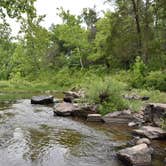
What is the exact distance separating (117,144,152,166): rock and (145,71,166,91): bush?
14.8m

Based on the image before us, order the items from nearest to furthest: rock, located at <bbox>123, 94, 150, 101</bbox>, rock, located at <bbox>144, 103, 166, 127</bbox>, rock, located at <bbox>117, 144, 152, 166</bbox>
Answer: rock, located at <bbox>117, 144, 152, 166</bbox> → rock, located at <bbox>144, 103, 166, 127</bbox> → rock, located at <bbox>123, 94, 150, 101</bbox>

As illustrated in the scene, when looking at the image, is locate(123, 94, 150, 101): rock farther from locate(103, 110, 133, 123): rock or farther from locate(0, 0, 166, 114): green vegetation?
locate(103, 110, 133, 123): rock

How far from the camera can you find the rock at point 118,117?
15.7 metres

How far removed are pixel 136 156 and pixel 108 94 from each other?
8013 mm

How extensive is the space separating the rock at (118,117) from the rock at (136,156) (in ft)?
19.0

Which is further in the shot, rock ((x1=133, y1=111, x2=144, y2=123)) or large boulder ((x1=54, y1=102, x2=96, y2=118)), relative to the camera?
large boulder ((x1=54, y1=102, x2=96, y2=118))

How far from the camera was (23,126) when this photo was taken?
568 inches

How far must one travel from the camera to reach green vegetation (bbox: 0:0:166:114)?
57.5 feet

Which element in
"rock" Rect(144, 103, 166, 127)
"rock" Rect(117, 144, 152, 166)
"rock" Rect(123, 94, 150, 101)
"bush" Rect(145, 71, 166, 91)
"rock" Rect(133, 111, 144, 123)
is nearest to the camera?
"rock" Rect(117, 144, 152, 166)

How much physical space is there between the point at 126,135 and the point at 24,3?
21.1 feet

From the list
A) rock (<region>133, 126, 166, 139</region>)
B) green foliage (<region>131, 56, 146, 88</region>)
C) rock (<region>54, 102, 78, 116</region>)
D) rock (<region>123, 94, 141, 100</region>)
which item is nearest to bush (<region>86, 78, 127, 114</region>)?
rock (<region>54, 102, 78, 116</region>)

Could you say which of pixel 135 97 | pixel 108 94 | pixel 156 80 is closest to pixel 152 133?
pixel 108 94

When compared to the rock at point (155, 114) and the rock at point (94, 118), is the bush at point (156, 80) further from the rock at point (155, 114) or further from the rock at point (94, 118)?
the rock at point (155, 114)

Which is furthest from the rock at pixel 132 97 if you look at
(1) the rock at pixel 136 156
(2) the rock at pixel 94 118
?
(1) the rock at pixel 136 156
